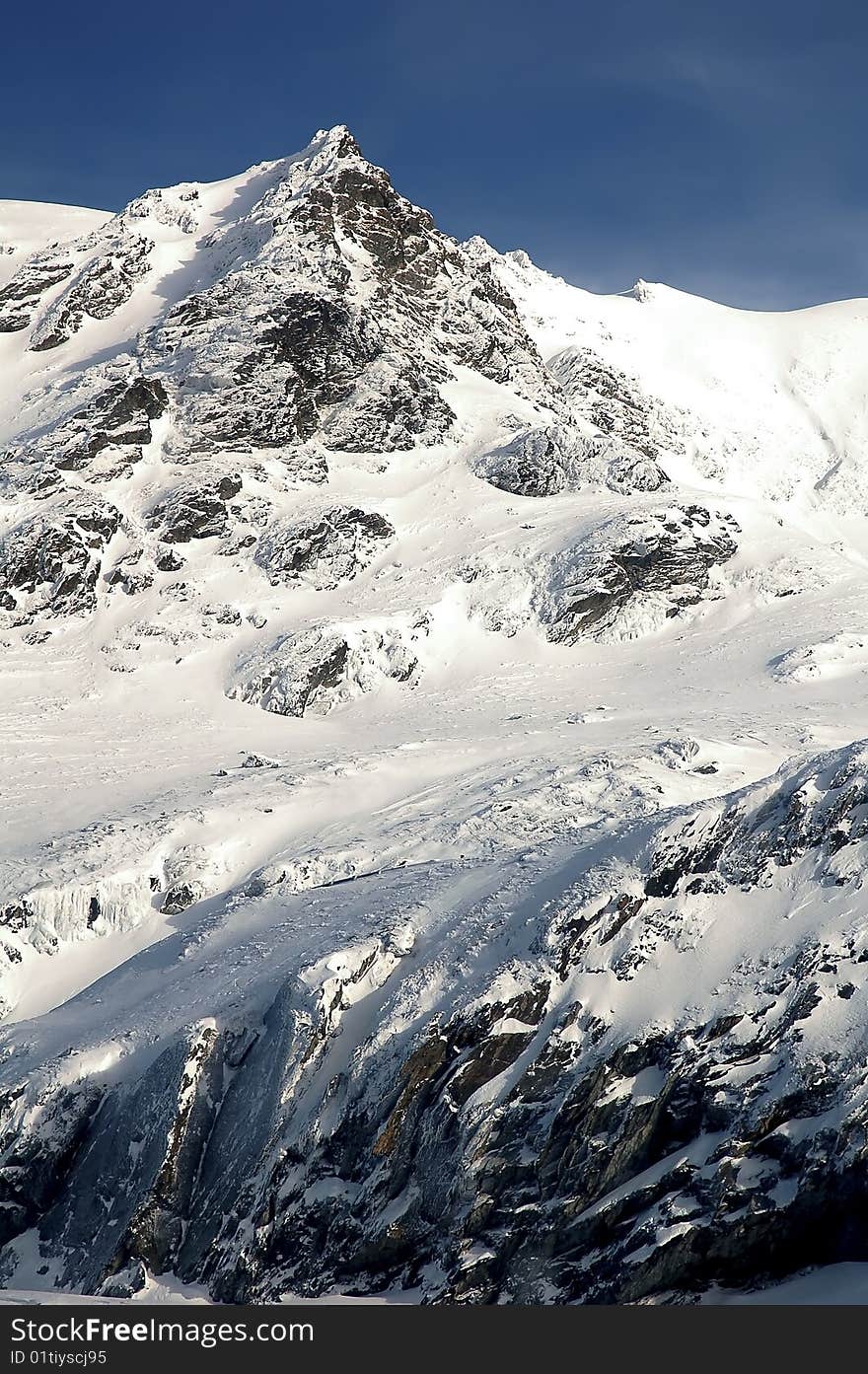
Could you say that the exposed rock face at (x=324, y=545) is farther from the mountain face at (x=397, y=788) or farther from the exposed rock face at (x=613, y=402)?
the exposed rock face at (x=613, y=402)

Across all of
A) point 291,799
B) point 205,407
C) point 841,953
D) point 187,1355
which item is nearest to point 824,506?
point 205,407

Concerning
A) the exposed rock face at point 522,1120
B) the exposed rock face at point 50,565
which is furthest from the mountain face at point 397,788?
the exposed rock face at point 50,565

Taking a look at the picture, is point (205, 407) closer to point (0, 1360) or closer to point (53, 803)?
point (53, 803)

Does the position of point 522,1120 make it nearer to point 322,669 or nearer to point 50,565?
point 322,669

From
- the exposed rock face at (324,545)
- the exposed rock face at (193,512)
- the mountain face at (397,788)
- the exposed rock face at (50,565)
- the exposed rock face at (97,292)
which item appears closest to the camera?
the mountain face at (397,788)

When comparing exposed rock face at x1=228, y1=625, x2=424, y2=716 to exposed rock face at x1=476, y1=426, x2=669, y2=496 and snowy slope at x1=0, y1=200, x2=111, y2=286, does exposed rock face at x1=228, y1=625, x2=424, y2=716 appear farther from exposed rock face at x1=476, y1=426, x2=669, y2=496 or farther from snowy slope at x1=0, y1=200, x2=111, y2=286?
snowy slope at x1=0, y1=200, x2=111, y2=286

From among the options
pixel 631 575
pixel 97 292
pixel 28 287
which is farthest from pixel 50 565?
pixel 28 287

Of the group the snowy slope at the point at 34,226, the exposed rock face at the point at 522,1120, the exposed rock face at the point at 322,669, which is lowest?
→ the exposed rock face at the point at 522,1120
